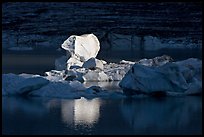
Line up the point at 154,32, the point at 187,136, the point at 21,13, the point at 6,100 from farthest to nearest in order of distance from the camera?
the point at 21,13 < the point at 154,32 < the point at 6,100 < the point at 187,136

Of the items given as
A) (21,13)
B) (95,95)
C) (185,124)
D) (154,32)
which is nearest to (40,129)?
(185,124)

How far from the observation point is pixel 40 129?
9062mm

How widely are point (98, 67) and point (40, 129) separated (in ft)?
18.4

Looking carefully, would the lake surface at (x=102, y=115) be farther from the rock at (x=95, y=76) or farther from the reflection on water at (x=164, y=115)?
the rock at (x=95, y=76)

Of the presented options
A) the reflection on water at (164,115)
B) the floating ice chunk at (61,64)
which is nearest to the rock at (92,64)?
the floating ice chunk at (61,64)

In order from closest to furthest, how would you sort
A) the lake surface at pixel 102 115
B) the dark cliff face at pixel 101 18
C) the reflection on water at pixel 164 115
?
the lake surface at pixel 102 115 → the reflection on water at pixel 164 115 → the dark cliff face at pixel 101 18

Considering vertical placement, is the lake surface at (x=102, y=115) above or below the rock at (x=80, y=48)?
above

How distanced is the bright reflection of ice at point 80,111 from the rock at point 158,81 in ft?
2.03

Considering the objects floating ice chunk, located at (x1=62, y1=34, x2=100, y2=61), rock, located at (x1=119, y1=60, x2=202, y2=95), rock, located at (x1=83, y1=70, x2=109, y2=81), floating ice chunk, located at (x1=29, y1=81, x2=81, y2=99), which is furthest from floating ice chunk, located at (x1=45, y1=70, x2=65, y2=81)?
floating ice chunk, located at (x1=62, y1=34, x2=100, y2=61)

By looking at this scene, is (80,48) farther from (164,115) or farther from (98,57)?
(164,115)

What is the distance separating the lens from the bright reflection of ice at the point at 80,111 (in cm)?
952

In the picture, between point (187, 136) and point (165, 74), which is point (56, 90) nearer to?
point (165, 74)

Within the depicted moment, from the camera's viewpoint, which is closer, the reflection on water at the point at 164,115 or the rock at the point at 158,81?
the reflection on water at the point at 164,115

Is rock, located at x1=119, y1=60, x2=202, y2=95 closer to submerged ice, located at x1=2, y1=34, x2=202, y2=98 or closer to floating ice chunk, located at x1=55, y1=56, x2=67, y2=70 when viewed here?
submerged ice, located at x1=2, y1=34, x2=202, y2=98
